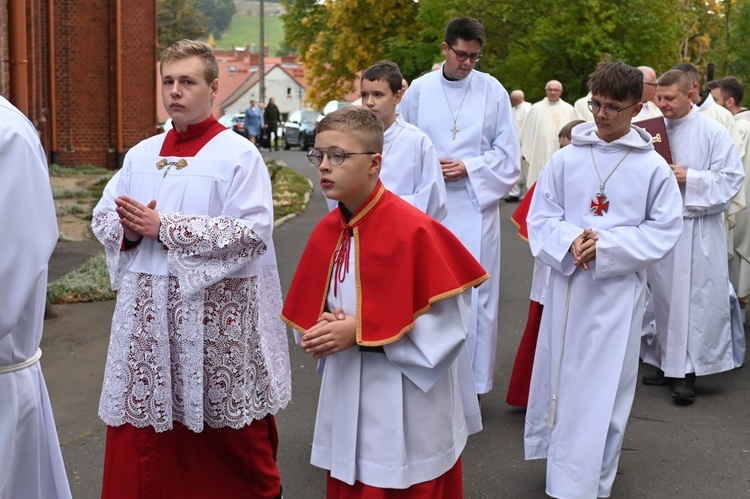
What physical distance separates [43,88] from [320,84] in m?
23.2

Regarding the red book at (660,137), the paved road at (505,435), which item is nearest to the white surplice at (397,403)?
the paved road at (505,435)

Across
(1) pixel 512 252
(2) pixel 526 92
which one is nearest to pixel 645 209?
(1) pixel 512 252

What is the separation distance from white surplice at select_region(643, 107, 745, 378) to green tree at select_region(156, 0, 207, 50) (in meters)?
68.5

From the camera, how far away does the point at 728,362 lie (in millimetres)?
8109

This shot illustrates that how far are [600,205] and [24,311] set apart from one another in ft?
11.0

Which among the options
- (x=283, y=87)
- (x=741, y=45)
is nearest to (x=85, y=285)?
(x=741, y=45)

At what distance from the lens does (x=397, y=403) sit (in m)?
4.26

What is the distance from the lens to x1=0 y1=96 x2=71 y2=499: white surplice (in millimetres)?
3127

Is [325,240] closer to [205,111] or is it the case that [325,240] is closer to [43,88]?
[205,111]

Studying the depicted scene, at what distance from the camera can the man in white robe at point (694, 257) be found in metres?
7.68

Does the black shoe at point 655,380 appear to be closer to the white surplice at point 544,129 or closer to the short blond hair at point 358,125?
the short blond hair at point 358,125

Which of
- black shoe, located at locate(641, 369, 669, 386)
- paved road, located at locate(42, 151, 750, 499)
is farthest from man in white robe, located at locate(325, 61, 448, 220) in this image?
black shoe, located at locate(641, 369, 669, 386)

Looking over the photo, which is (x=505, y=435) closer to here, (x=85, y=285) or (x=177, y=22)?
(x=85, y=285)

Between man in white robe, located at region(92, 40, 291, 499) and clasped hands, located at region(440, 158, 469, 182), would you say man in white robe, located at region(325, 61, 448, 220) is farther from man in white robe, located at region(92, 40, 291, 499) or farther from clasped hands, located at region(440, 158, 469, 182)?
man in white robe, located at region(92, 40, 291, 499)
